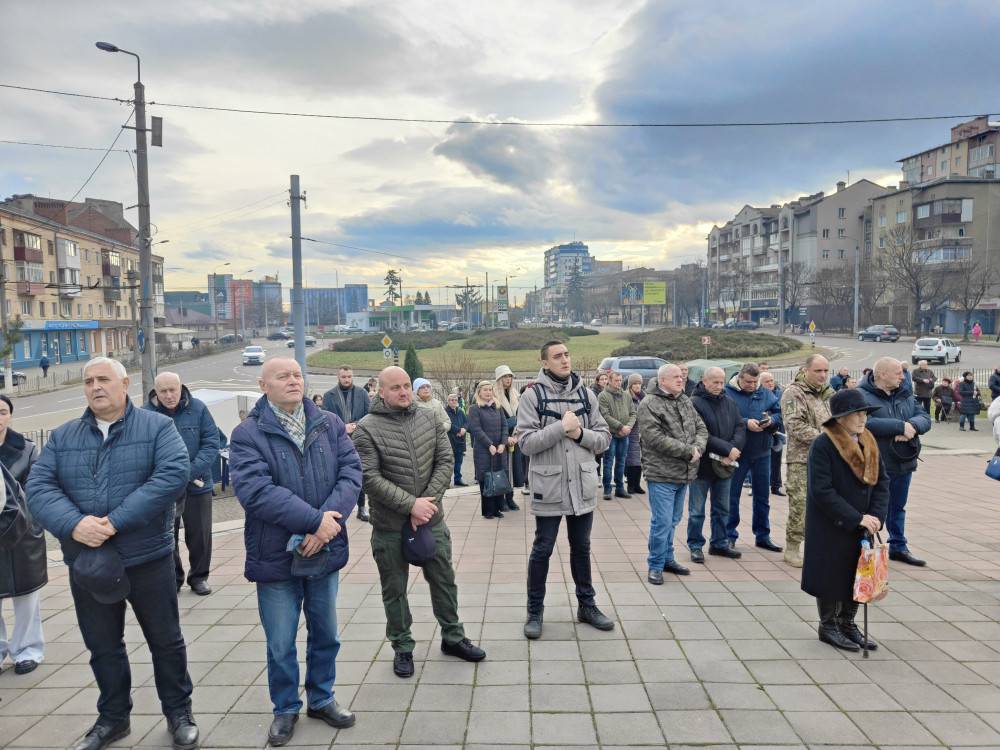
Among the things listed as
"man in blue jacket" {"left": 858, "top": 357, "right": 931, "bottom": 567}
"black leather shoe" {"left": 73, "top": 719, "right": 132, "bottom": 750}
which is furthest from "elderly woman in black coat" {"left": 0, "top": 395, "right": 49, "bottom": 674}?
"man in blue jacket" {"left": 858, "top": 357, "right": 931, "bottom": 567}

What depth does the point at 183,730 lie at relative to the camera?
3.43 m

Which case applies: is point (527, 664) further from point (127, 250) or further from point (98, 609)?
point (127, 250)

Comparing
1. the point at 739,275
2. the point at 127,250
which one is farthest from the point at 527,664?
the point at 739,275

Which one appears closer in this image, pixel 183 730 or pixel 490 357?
pixel 183 730

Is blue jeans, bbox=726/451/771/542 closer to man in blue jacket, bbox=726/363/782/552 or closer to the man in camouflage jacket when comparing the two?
man in blue jacket, bbox=726/363/782/552

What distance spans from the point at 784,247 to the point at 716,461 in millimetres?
89910

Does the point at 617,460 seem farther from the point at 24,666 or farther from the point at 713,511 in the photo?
the point at 24,666

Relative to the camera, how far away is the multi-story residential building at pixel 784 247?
79.8 m

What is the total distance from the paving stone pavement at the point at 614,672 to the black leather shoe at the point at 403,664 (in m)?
0.07

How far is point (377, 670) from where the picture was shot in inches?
167

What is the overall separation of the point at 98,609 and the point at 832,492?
14.6 ft

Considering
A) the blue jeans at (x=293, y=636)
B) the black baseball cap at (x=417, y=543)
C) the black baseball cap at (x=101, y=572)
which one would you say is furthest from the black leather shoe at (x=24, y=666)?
the black baseball cap at (x=417, y=543)

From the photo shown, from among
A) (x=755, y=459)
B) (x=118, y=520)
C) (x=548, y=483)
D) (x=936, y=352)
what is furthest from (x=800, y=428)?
(x=936, y=352)

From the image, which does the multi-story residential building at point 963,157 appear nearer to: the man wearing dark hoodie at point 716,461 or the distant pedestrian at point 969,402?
the distant pedestrian at point 969,402
